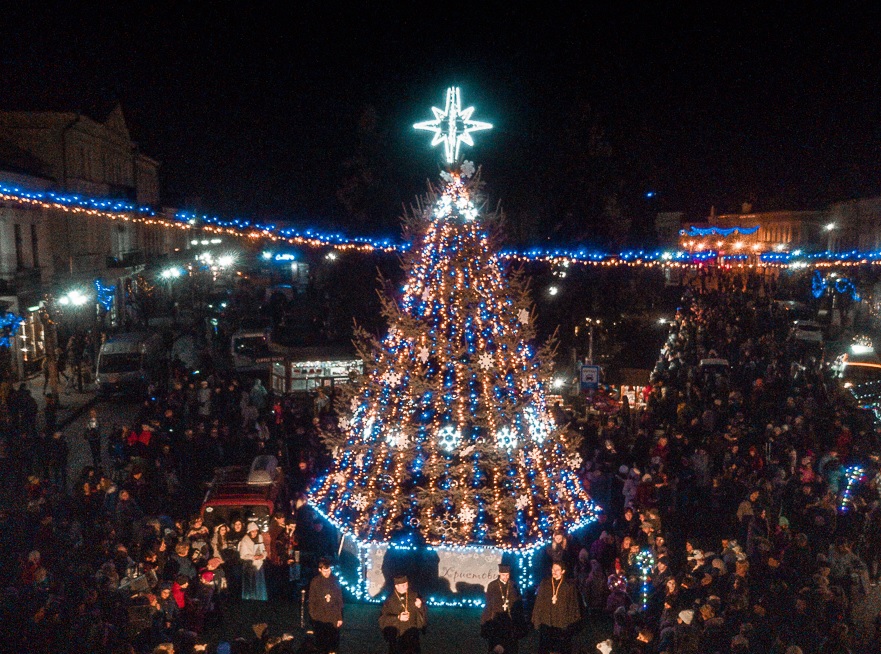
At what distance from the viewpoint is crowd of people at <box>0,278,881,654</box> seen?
7.52 meters

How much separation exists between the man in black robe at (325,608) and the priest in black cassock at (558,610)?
81.8 inches

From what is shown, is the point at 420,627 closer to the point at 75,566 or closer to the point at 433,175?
the point at 75,566

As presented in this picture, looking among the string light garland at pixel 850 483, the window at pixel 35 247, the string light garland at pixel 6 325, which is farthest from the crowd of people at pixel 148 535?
the window at pixel 35 247

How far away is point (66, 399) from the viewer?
21828 millimetres

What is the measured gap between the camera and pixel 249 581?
9.81 m

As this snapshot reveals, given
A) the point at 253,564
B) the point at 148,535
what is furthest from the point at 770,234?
the point at 148,535

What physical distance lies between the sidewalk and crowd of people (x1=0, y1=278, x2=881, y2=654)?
285 cm

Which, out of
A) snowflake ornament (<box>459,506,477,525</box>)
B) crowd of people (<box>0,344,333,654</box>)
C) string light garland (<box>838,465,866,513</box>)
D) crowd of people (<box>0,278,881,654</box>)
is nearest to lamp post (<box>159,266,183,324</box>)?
crowd of people (<box>0,344,333,654</box>)

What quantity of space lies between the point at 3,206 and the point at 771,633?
81.9 ft

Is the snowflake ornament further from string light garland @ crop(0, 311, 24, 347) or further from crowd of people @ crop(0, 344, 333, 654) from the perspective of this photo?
string light garland @ crop(0, 311, 24, 347)

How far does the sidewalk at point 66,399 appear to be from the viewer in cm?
1984

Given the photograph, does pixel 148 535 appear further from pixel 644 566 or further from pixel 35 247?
pixel 35 247

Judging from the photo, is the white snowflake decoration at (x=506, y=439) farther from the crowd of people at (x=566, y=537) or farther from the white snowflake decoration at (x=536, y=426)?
the crowd of people at (x=566, y=537)

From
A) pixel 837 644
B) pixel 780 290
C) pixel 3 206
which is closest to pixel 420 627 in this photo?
pixel 837 644
